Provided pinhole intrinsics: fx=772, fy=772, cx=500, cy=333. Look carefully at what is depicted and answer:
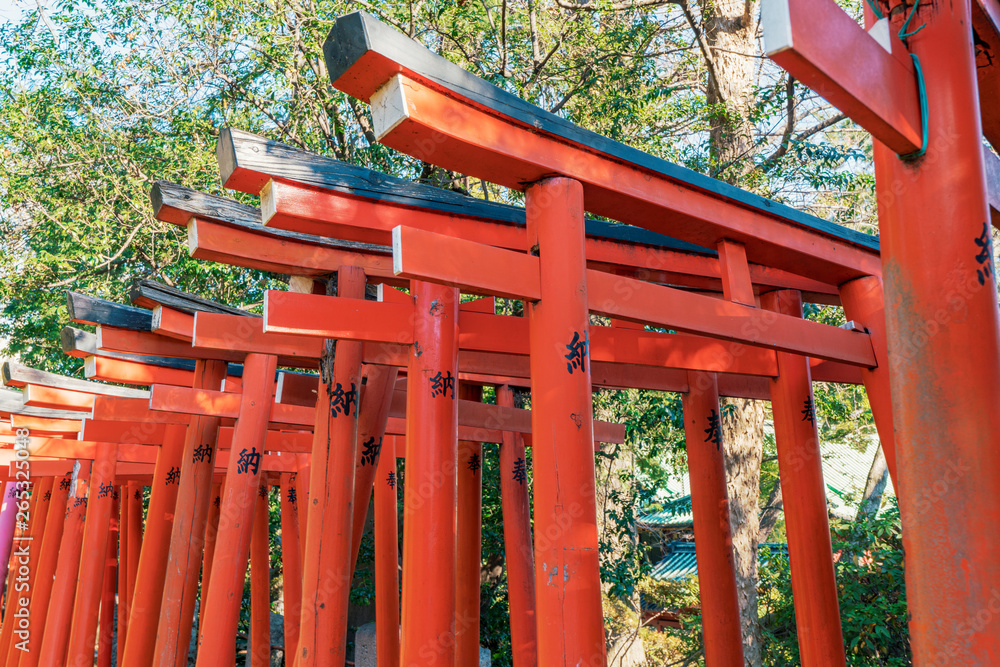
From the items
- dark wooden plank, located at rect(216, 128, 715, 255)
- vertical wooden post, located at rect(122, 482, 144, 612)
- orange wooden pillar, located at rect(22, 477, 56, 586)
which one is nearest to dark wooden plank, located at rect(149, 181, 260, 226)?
dark wooden plank, located at rect(216, 128, 715, 255)

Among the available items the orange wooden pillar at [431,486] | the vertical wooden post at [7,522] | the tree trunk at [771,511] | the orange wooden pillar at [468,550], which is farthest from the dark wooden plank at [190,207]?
the tree trunk at [771,511]

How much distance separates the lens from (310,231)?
3.80 metres

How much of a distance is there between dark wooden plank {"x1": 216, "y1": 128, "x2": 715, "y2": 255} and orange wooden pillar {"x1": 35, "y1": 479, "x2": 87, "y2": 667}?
19.9ft

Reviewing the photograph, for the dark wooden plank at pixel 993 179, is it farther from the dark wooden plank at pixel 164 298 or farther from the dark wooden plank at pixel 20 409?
the dark wooden plank at pixel 20 409

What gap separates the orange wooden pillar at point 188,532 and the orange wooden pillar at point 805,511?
435 cm

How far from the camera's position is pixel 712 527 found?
5137mm

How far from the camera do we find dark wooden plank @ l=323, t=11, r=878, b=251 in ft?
8.49

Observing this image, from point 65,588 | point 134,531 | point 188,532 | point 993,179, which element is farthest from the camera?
point 134,531

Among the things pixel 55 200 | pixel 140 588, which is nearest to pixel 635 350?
pixel 140 588

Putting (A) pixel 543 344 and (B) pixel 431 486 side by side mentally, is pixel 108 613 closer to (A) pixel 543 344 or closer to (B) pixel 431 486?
(B) pixel 431 486

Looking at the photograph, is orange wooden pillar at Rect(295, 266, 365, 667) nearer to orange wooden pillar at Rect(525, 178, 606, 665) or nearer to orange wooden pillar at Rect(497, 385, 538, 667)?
orange wooden pillar at Rect(525, 178, 606, 665)

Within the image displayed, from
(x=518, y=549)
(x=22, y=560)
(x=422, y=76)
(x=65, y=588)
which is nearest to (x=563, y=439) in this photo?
(x=422, y=76)

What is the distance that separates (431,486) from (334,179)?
5.11 feet

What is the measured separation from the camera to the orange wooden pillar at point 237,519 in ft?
17.6
